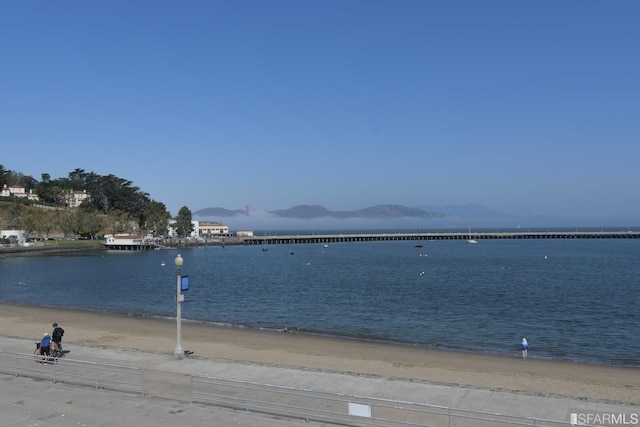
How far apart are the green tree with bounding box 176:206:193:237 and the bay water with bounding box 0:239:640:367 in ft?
320

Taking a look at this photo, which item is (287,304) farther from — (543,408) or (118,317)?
(543,408)

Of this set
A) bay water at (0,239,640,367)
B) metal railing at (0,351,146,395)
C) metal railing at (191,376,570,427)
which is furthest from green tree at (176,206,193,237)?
metal railing at (191,376,570,427)

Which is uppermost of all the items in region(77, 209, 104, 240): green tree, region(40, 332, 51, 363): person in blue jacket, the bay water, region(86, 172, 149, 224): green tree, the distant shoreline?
region(86, 172, 149, 224): green tree

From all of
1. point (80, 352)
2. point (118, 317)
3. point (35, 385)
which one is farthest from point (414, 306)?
point (35, 385)

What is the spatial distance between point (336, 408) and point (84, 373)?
31.0 feet

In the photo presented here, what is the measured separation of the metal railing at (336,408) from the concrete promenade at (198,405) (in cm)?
43

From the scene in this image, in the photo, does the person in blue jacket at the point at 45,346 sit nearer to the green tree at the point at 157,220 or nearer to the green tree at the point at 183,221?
the green tree at the point at 157,220

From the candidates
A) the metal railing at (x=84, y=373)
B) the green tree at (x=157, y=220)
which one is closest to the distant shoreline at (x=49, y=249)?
the green tree at (x=157, y=220)

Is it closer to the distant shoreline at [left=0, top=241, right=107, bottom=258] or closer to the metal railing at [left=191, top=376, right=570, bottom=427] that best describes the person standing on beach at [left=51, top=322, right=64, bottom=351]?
the metal railing at [left=191, top=376, right=570, bottom=427]

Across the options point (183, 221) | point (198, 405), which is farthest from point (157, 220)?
point (198, 405)

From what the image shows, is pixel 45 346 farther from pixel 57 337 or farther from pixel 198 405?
pixel 198 405

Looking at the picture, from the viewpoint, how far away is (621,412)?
15.8 meters

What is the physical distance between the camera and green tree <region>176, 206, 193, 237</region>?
624ft

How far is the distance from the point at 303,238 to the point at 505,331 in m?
156
